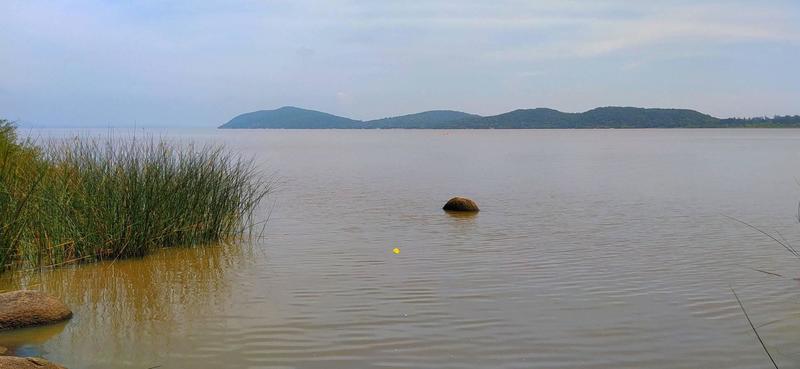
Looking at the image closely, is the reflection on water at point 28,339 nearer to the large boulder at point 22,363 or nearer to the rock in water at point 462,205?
the large boulder at point 22,363

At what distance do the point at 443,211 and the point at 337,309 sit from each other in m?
9.58

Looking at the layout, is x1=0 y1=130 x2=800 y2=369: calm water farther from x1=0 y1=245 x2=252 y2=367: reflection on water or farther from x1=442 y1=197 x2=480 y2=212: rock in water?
x1=442 y1=197 x2=480 y2=212: rock in water

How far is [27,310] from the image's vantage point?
269 inches

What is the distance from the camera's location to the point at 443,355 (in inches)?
236

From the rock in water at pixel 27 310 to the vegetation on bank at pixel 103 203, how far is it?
5.16 ft

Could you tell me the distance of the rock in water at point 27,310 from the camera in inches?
266

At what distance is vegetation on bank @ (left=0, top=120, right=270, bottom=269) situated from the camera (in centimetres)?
899

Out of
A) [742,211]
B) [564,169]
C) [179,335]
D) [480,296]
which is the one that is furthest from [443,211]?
[564,169]

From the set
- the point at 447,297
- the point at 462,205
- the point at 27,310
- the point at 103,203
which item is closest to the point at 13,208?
the point at 103,203

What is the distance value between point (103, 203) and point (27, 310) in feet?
9.58

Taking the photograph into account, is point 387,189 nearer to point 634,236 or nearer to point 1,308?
point 634,236

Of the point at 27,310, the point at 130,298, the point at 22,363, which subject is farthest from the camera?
the point at 130,298

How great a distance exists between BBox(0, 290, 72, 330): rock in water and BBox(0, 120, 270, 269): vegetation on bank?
1.57 metres

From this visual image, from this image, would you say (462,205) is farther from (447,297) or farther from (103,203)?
(103,203)
